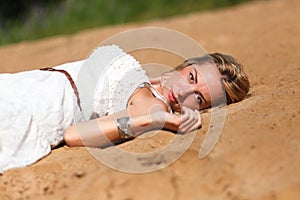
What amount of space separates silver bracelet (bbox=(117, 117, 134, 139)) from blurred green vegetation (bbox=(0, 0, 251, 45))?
399 centimetres

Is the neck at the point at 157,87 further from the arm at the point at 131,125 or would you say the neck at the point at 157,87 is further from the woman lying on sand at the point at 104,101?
the arm at the point at 131,125

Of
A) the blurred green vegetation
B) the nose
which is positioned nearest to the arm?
the nose

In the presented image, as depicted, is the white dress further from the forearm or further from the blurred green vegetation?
the blurred green vegetation

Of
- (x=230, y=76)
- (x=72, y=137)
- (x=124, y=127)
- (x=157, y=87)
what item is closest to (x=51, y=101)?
(x=72, y=137)

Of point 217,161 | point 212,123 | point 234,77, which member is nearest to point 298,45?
point 234,77

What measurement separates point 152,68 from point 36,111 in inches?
58.9

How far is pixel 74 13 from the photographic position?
7.00 meters

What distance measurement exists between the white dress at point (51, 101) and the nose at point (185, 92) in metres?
0.20

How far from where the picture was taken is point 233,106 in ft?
9.86

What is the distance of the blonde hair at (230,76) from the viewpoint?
3117mm

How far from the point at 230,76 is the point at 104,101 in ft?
2.23

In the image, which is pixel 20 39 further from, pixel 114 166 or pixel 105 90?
pixel 114 166

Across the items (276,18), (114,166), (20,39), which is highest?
(114,166)

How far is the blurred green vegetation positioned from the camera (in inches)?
265
